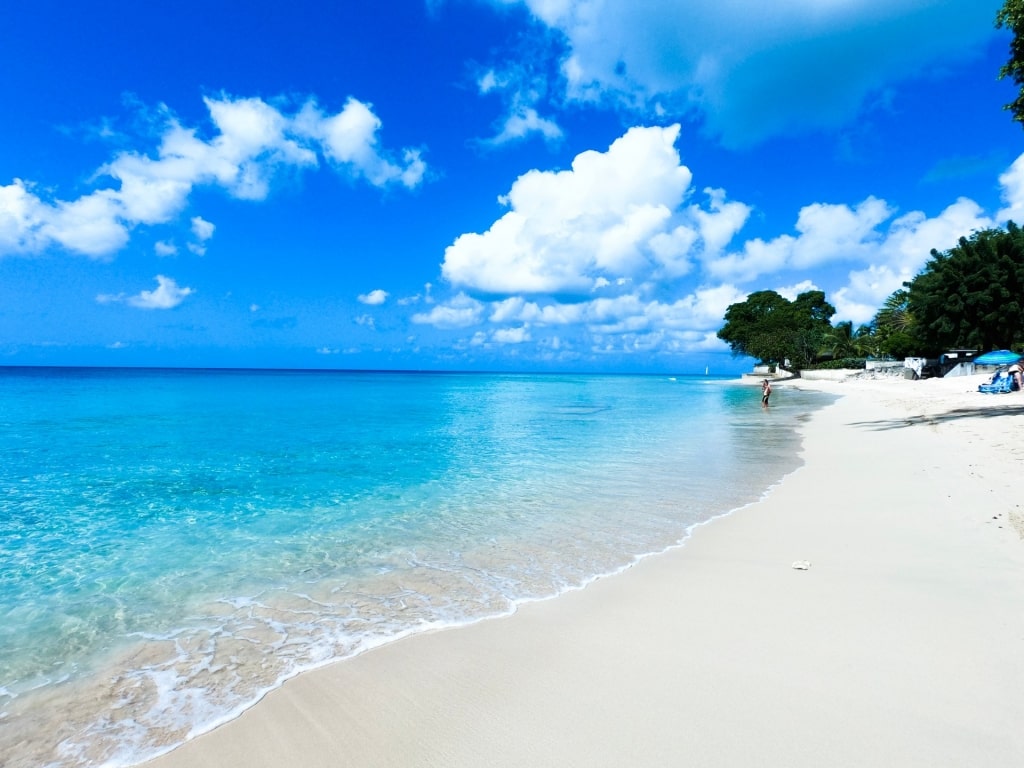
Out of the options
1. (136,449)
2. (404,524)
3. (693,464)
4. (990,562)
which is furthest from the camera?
(136,449)

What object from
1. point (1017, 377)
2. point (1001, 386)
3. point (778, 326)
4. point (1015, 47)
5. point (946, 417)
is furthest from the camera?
point (778, 326)

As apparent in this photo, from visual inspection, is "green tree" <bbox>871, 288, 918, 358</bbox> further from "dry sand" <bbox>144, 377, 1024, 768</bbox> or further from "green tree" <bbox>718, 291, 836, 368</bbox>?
"dry sand" <bbox>144, 377, 1024, 768</bbox>

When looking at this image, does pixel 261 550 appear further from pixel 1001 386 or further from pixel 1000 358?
pixel 1000 358

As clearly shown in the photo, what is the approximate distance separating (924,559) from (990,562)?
0.57m

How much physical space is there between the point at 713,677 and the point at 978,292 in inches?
2121

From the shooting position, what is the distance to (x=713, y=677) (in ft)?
12.4

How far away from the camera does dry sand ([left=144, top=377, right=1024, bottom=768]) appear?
3096 mm

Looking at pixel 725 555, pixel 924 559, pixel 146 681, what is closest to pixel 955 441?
pixel 924 559

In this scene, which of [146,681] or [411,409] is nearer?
[146,681]

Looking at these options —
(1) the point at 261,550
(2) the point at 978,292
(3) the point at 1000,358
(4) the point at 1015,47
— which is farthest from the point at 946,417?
(2) the point at 978,292

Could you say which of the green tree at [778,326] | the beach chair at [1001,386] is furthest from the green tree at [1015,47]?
the green tree at [778,326]

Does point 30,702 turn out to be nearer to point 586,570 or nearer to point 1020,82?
point 586,570

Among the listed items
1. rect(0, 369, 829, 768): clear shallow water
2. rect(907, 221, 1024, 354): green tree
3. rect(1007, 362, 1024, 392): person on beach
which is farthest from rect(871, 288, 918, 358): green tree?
rect(0, 369, 829, 768): clear shallow water

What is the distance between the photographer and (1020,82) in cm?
1541
